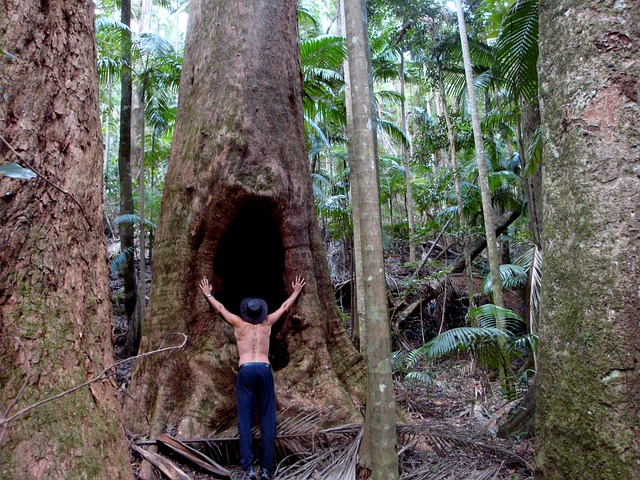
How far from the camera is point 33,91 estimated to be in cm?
203

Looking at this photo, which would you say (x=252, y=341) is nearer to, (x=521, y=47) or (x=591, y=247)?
(x=591, y=247)

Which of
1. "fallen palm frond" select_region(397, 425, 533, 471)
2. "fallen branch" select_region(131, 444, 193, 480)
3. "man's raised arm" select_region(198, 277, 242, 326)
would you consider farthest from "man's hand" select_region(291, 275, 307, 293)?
"fallen branch" select_region(131, 444, 193, 480)

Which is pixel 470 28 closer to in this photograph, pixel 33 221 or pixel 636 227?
pixel 636 227

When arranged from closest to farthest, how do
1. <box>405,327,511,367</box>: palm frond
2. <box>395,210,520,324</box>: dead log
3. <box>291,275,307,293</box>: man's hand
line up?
<box>291,275,307,293</box>: man's hand, <box>405,327,511,367</box>: palm frond, <box>395,210,520,324</box>: dead log

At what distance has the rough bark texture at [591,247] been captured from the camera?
2.19m

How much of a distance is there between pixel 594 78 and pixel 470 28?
431 inches

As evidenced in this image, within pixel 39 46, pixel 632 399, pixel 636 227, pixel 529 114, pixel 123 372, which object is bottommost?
pixel 123 372

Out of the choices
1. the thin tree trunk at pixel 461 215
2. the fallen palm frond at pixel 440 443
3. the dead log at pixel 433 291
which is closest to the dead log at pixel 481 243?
the dead log at pixel 433 291

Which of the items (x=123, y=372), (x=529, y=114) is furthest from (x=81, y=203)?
(x=529, y=114)

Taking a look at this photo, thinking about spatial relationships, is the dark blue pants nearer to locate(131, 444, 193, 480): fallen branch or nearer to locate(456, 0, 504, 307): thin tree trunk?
locate(131, 444, 193, 480): fallen branch

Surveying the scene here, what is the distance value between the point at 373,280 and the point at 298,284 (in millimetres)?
2063

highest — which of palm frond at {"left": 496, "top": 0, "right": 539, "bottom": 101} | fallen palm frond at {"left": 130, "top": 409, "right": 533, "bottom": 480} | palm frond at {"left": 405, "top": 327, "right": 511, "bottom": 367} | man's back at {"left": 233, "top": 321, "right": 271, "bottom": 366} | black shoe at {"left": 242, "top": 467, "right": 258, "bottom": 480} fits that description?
palm frond at {"left": 496, "top": 0, "right": 539, "bottom": 101}

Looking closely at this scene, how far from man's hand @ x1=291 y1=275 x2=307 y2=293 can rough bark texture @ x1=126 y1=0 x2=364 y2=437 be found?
75 millimetres

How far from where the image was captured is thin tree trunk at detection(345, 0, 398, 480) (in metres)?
3.00
